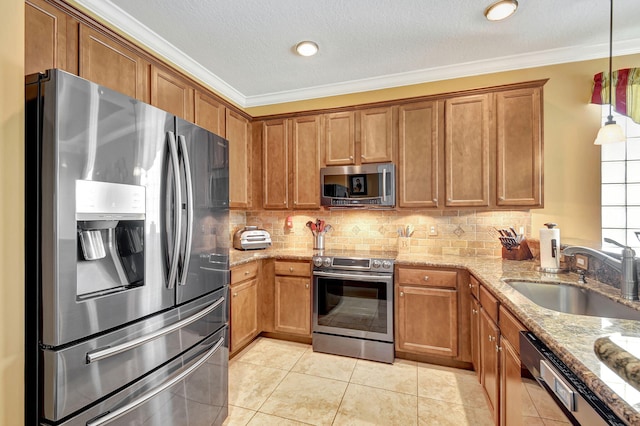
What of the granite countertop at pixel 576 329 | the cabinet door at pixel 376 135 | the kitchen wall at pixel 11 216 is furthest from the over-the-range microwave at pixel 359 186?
the kitchen wall at pixel 11 216

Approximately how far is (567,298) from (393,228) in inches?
64.3

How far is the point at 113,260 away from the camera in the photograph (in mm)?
1245

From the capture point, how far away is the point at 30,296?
1074 mm

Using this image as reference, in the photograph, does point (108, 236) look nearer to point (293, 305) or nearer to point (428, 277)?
point (293, 305)

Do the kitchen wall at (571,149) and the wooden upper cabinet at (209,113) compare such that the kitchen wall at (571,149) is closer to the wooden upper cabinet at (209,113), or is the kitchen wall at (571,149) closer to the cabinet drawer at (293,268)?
the cabinet drawer at (293,268)

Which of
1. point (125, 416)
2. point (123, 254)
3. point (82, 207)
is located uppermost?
point (82, 207)

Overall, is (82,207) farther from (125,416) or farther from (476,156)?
(476,156)

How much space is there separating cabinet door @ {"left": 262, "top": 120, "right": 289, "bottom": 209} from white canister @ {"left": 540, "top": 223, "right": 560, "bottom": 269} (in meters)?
2.36

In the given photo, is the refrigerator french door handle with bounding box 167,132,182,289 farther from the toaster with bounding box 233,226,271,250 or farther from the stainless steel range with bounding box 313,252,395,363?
the toaster with bounding box 233,226,271,250

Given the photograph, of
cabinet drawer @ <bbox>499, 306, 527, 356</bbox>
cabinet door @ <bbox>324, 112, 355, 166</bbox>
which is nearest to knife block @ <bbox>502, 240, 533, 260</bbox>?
cabinet drawer @ <bbox>499, 306, 527, 356</bbox>

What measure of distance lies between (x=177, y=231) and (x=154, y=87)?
1381mm

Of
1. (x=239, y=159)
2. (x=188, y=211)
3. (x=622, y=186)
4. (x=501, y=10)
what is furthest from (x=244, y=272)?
(x=622, y=186)

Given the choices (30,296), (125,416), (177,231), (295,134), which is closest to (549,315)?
(177,231)

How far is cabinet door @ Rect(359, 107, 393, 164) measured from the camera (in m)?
2.97
